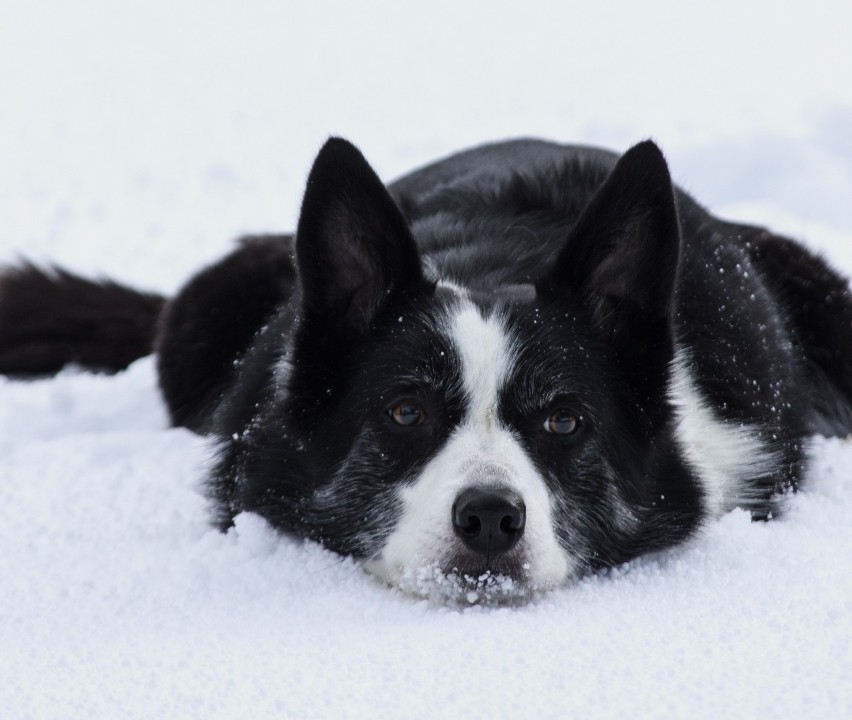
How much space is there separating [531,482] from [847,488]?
4.60 feet

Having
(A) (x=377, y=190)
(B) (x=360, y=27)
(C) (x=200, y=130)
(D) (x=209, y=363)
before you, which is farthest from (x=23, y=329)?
(B) (x=360, y=27)

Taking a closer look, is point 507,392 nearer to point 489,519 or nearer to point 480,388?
point 480,388

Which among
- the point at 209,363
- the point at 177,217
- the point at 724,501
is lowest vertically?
the point at 177,217

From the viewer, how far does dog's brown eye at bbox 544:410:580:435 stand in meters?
3.21

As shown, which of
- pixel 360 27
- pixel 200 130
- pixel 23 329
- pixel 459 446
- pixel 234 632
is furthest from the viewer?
pixel 360 27

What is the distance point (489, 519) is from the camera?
2.92 m

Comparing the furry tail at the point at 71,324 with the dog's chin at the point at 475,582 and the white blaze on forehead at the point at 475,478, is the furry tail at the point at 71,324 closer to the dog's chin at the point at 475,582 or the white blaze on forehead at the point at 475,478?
the white blaze on forehead at the point at 475,478

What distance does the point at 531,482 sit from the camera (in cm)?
309

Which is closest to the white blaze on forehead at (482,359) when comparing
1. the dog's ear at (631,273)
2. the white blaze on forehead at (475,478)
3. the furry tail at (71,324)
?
the white blaze on forehead at (475,478)

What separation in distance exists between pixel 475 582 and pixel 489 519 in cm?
19

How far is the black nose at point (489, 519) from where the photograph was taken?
292 cm

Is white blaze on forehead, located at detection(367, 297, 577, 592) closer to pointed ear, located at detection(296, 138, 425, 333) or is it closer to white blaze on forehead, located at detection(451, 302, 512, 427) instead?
white blaze on forehead, located at detection(451, 302, 512, 427)

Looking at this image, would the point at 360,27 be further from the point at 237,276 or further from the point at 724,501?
the point at 724,501

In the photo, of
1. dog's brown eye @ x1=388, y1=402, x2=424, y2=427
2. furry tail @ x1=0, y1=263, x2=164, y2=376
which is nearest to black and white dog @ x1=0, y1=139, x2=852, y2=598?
dog's brown eye @ x1=388, y1=402, x2=424, y2=427
